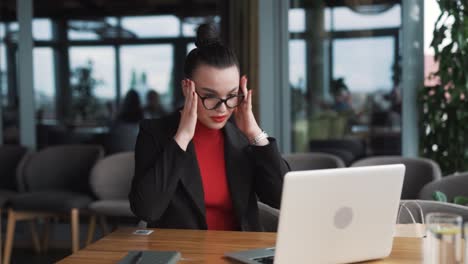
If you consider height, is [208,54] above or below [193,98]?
above

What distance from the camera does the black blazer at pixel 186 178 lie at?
2391 mm

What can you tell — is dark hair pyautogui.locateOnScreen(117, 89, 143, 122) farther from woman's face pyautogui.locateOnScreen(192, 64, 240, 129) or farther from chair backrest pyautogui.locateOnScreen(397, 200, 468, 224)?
chair backrest pyautogui.locateOnScreen(397, 200, 468, 224)

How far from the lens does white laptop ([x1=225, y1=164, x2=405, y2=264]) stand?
1.64m

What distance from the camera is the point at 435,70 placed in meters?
5.23

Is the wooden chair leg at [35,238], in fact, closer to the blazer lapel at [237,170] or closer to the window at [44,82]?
the window at [44,82]

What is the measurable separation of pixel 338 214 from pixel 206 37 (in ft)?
3.85

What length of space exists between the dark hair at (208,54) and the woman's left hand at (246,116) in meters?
0.10

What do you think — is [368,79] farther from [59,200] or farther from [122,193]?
[59,200]

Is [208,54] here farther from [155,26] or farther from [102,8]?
[102,8]

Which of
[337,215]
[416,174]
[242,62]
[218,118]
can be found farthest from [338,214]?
[242,62]

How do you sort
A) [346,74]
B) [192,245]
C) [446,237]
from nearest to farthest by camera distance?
1. [446,237]
2. [192,245]
3. [346,74]

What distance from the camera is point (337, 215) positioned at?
1718 mm

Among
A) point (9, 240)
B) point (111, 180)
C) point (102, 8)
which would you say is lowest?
point (9, 240)

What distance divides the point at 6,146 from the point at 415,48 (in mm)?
3719
